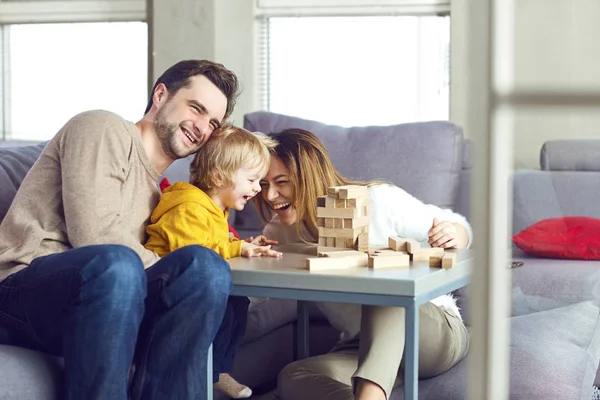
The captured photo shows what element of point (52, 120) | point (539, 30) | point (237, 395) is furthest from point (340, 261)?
point (52, 120)

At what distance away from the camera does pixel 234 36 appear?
3.76 meters

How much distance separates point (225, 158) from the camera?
6.68ft

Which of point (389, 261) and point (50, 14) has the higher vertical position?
point (50, 14)

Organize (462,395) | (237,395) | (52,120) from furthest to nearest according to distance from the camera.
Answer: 1. (52,120)
2. (237,395)
3. (462,395)

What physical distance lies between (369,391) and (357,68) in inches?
84.3

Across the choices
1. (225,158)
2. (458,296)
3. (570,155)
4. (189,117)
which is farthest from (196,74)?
Answer: (570,155)

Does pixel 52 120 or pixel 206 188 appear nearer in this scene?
pixel 206 188

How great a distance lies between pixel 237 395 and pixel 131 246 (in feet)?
1.79

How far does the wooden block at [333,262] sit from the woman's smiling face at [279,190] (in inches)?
18.9

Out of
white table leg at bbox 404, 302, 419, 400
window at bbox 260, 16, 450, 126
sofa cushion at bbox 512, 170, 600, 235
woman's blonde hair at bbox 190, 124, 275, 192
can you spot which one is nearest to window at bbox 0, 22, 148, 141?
→ window at bbox 260, 16, 450, 126

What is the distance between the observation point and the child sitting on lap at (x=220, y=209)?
1.91 metres

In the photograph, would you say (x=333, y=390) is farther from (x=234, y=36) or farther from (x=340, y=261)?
(x=234, y=36)

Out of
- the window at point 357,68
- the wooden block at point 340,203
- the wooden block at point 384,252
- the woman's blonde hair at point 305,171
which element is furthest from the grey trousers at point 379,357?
the window at point 357,68

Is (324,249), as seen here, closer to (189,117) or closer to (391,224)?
(391,224)
